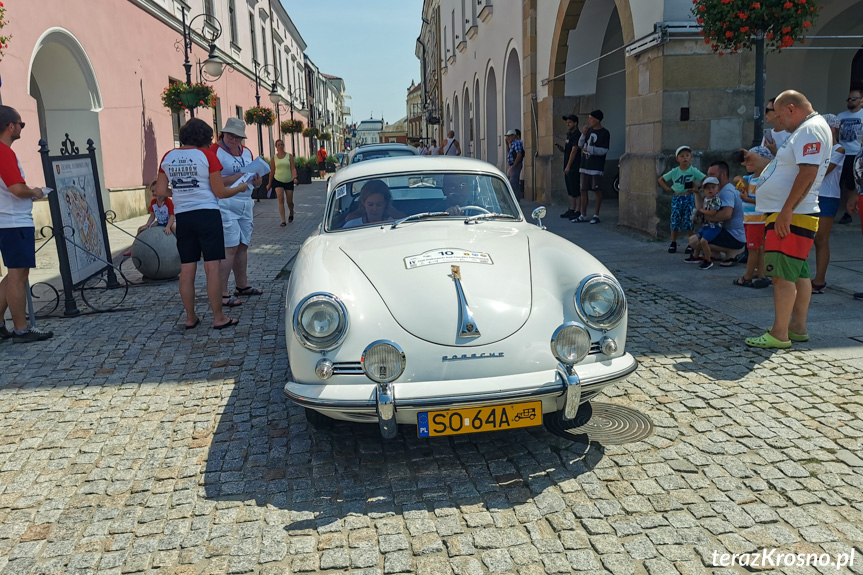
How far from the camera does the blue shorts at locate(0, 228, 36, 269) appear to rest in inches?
216

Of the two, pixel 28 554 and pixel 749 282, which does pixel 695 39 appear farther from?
pixel 28 554

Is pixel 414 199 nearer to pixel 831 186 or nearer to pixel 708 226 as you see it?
pixel 831 186

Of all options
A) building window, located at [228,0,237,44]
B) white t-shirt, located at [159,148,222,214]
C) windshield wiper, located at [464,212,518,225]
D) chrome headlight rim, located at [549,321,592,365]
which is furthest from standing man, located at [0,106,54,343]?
building window, located at [228,0,237,44]

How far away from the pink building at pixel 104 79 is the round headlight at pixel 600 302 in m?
10.7

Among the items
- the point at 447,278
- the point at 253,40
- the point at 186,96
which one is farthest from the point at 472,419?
the point at 253,40

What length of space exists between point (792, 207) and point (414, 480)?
3.19 m

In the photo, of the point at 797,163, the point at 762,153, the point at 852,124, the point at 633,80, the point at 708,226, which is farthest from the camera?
the point at 633,80

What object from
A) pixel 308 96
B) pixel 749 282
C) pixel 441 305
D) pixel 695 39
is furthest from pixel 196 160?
pixel 308 96

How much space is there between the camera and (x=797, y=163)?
4508 mm

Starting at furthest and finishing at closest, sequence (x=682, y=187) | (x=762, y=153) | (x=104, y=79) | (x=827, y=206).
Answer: (x=104, y=79) < (x=682, y=187) < (x=762, y=153) < (x=827, y=206)

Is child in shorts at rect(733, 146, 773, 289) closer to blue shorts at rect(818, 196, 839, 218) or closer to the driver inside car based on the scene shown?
blue shorts at rect(818, 196, 839, 218)

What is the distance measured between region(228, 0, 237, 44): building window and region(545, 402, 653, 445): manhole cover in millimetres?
26835

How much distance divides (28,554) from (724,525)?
278cm

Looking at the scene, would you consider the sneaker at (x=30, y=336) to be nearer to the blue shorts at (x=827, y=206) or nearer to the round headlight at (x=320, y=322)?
the round headlight at (x=320, y=322)
